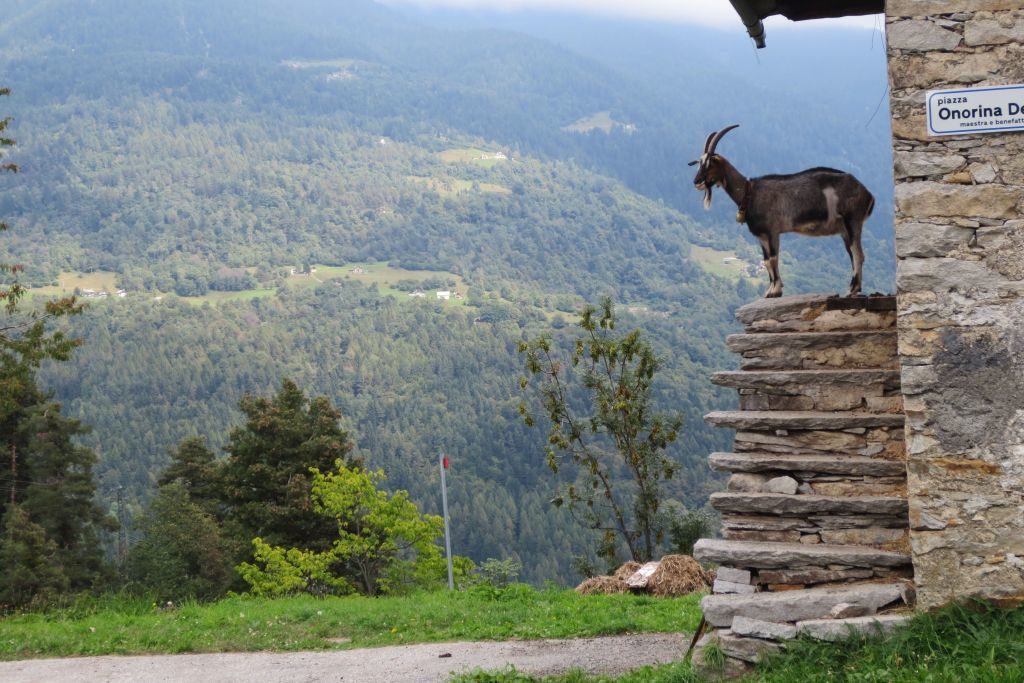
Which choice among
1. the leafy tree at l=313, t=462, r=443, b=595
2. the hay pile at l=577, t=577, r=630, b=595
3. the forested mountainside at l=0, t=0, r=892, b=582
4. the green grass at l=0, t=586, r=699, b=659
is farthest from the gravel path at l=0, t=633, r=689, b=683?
the forested mountainside at l=0, t=0, r=892, b=582


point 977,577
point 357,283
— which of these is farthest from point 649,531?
point 357,283

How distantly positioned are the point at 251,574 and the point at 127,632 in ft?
63.8

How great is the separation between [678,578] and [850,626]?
6.69 meters

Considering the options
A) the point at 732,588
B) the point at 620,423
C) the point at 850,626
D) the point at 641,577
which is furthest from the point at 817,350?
the point at 620,423

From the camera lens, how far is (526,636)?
397 inches

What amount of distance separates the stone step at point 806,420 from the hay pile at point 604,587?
614cm

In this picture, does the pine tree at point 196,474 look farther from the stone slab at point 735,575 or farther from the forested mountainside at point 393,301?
the stone slab at point 735,575

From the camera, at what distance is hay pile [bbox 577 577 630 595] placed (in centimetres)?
1376

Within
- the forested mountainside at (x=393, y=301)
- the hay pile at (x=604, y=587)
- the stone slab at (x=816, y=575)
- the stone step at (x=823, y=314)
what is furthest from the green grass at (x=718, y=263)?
the stone slab at (x=816, y=575)

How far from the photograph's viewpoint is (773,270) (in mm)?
8430

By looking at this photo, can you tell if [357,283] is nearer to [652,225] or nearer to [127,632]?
[652,225]

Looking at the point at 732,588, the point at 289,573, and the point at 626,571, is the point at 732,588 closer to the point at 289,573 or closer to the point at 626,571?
the point at 626,571

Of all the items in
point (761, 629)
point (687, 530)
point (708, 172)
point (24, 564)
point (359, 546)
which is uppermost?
point (708, 172)

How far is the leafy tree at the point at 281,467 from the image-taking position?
1380 inches
